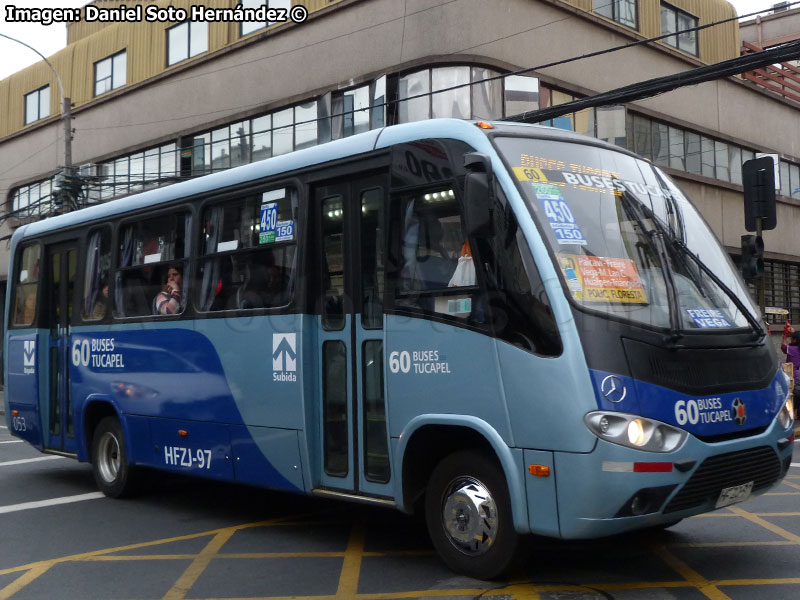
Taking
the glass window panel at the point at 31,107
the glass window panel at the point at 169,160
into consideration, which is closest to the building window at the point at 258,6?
the glass window panel at the point at 169,160

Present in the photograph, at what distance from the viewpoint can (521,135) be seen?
6352mm

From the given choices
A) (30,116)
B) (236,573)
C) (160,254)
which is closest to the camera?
(236,573)

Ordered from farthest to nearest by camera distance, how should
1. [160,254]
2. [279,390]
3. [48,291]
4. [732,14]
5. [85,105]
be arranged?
[85,105]
[732,14]
[48,291]
[160,254]
[279,390]

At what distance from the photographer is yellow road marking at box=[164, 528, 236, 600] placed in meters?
Answer: 6.14

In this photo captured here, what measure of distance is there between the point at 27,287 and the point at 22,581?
5.91m

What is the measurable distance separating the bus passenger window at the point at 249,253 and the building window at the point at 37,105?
29621mm

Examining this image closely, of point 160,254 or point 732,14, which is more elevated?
point 732,14

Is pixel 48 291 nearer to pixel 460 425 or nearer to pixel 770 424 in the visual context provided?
pixel 460 425

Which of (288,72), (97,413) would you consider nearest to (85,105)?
(288,72)

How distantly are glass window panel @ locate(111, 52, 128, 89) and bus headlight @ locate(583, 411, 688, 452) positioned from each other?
2867 centimetres

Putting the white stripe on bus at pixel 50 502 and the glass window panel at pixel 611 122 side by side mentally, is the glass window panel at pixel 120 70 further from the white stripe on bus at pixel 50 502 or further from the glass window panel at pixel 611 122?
the white stripe on bus at pixel 50 502

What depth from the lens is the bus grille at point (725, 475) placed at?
5.57 meters

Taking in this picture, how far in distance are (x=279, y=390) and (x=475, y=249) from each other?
2.31m

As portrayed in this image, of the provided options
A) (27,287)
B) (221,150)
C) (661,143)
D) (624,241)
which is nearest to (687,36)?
(661,143)
